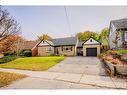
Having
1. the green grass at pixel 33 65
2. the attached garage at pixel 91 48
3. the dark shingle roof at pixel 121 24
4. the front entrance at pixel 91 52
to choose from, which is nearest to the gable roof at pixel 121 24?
the dark shingle roof at pixel 121 24

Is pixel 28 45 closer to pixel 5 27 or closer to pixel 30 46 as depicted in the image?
pixel 30 46

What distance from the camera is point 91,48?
96.7 feet

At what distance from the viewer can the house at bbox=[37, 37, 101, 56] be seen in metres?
29.6

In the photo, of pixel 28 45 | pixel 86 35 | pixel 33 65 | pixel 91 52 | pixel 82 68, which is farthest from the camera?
pixel 86 35

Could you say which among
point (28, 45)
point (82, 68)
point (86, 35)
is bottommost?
point (82, 68)

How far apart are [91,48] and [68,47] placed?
13.1 ft

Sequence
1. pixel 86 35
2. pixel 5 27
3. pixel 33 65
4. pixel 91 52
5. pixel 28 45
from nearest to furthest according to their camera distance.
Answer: pixel 5 27
pixel 33 65
pixel 91 52
pixel 28 45
pixel 86 35

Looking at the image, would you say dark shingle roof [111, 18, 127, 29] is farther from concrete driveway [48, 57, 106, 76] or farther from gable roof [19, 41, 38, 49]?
gable roof [19, 41, 38, 49]

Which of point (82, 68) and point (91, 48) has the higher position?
point (91, 48)

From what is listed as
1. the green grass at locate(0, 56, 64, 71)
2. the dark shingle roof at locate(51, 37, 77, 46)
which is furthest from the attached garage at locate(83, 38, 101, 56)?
the green grass at locate(0, 56, 64, 71)

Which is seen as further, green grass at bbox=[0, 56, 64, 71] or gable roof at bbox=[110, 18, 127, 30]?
gable roof at bbox=[110, 18, 127, 30]

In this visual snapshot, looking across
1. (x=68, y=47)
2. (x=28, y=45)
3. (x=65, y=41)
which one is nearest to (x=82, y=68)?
(x=68, y=47)

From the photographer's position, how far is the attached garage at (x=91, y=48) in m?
29.1

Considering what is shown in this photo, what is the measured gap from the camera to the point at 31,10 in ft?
49.0
